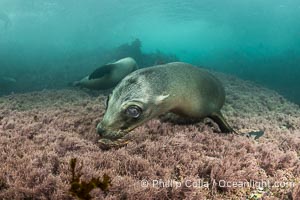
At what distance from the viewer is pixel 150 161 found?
415cm

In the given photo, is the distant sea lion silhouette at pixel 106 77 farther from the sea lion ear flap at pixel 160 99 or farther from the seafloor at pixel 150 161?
the sea lion ear flap at pixel 160 99

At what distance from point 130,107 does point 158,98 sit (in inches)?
24.0

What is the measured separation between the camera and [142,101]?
4.43 m

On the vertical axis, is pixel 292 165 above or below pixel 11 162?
below

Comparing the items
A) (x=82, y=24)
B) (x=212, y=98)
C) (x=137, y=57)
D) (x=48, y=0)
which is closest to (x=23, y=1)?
(x=48, y=0)

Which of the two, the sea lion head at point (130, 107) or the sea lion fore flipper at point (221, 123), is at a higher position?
the sea lion head at point (130, 107)

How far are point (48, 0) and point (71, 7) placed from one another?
6.53 m

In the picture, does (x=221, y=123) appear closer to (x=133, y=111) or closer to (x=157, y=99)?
(x=157, y=99)

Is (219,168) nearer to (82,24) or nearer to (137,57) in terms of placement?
(137,57)

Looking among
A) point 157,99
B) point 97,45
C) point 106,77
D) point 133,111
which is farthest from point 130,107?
point 97,45

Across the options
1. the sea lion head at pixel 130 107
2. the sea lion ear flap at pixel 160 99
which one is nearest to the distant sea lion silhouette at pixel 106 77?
the sea lion head at pixel 130 107

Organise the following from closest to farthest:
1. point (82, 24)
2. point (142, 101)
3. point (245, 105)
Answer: point (142, 101) → point (245, 105) → point (82, 24)

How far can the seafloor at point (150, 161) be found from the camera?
134 inches

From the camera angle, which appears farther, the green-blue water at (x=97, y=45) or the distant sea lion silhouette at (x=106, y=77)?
the green-blue water at (x=97, y=45)
